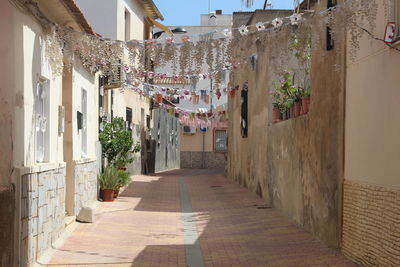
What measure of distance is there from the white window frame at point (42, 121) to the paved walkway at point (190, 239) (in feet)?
4.75

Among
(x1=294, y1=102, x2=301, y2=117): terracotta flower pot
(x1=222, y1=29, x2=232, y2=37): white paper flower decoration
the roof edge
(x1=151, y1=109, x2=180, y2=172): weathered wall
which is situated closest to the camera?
(x1=222, y1=29, x2=232, y2=37): white paper flower decoration

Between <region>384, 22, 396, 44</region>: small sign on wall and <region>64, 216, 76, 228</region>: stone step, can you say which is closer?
<region>384, 22, 396, 44</region>: small sign on wall

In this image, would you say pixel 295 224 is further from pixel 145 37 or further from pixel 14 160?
pixel 145 37

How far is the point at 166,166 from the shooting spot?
35.0 meters

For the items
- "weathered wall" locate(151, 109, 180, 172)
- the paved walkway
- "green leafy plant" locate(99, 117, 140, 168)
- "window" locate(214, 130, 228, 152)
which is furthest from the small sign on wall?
"window" locate(214, 130, 228, 152)

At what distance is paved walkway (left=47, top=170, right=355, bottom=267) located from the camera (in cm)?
818

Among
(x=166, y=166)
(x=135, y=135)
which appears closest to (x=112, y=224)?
(x=135, y=135)

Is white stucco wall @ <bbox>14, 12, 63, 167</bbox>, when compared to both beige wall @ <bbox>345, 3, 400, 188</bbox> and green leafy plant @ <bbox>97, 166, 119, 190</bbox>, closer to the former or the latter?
beige wall @ <bbox>345, 3, 400, 188</bbox>

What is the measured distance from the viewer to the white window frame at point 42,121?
8.17m

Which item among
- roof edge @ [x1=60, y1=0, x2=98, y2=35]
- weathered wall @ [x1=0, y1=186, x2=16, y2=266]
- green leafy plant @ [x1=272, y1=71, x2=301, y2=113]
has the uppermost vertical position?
roof edge @ [x1=60, y1=0, x2=98, y2=35]

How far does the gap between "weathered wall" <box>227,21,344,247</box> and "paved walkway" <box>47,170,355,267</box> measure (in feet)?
1.43

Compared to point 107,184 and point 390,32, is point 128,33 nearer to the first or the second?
point 107,184

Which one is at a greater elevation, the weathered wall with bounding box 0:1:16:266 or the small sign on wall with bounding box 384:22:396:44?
the small sign on wall with bounding box 384:22:396:44

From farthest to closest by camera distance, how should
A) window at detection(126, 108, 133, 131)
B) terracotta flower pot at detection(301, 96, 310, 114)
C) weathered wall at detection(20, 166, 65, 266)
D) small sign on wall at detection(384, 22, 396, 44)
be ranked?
window at detection(126, 108, 133, 131) < terracotta flower pot at detection(301, 96, 310, 114) < weathered wall at detection(20, 166, 65, 266) < small sign on wall at detection(384, 22, 396, 44)
